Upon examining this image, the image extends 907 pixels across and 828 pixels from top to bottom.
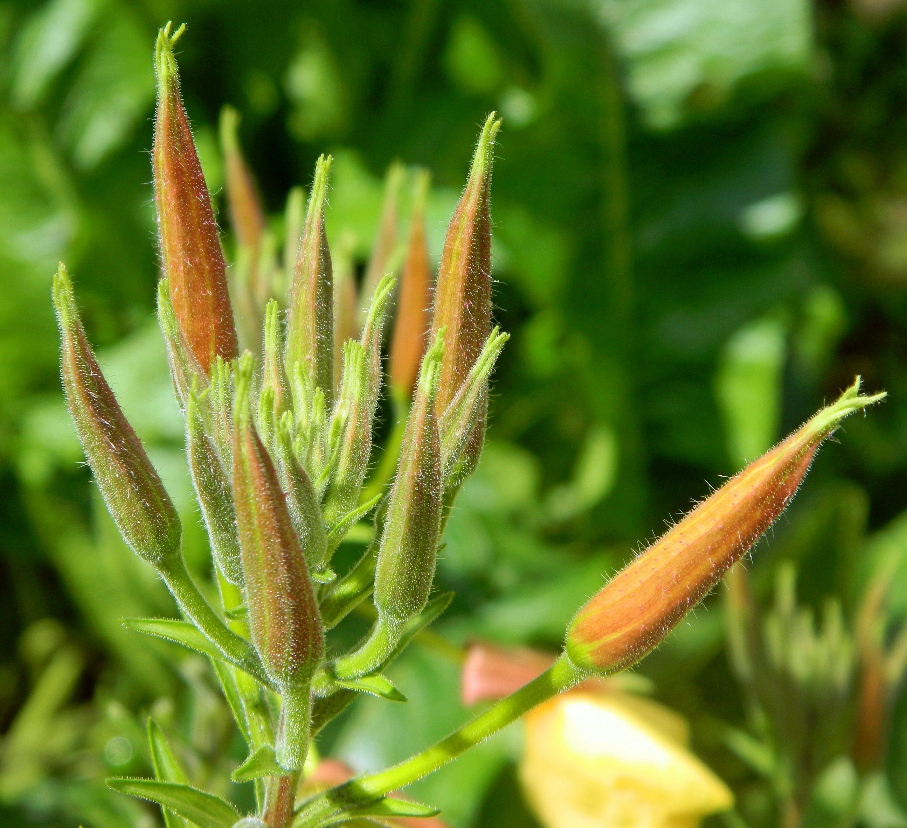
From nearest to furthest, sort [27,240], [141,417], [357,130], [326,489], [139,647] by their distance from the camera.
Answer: [326,489] < [139,647] < [141,417] < [27,240] < [357,130]

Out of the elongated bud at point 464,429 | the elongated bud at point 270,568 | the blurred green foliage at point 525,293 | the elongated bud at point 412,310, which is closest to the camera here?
the elongated bud at point 270,568

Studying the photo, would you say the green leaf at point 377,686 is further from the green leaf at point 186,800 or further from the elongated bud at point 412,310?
the elongated bud at point 412,310

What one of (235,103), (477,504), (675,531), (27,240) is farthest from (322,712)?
(235,103)

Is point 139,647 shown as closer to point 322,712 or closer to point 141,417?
point 141,417

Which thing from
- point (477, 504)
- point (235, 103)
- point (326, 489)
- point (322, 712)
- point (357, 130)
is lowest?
point (477, 504)

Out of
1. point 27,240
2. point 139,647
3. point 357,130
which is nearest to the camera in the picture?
point 139,647

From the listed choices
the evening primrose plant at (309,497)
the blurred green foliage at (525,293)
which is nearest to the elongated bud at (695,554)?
the evening primrose plant at (309,497)

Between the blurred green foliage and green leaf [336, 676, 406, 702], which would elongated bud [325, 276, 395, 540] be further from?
the blurred green foliage
